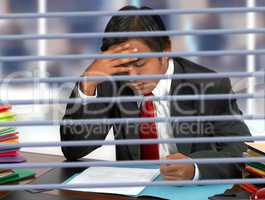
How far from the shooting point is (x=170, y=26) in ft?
9.16

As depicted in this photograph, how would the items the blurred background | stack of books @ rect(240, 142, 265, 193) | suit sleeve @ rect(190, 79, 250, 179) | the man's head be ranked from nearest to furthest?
stack of books @ rect(240, 142, 265, 193) < suit sleeve @ rect(190, 79, 250, 179) < the man's head < the blurred background

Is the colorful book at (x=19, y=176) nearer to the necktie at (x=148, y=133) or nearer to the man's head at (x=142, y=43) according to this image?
the man's head at (x=142, y=43)

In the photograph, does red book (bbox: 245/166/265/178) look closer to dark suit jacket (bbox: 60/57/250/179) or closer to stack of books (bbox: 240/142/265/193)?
stack of books (bbox: 240/142/265/193)

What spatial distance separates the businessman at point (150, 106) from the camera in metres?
1.78

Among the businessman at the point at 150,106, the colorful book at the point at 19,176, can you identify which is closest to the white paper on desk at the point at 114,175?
the colorful book at the point at 19,176

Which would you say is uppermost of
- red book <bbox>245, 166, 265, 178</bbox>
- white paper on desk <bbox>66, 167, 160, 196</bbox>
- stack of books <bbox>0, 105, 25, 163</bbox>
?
stack of books <bbox>0, 105, 25, 163</bbox>

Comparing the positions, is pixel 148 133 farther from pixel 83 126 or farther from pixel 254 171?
pixel 254 171

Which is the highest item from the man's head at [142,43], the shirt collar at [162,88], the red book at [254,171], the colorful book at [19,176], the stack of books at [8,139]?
the man's head at [142,43]

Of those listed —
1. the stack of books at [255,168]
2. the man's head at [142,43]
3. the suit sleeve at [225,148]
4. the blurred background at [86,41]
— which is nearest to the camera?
the stack of books at [255,168]

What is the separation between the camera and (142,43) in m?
1.78

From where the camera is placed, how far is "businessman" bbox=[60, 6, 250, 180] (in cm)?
178

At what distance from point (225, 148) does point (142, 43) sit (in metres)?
0.47

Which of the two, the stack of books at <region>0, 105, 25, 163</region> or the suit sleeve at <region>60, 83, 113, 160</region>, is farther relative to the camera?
the suit sleeve at <region>60, 83, 113, 160</region>

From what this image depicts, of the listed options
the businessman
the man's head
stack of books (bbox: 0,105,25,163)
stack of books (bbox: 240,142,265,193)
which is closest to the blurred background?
the businessman
